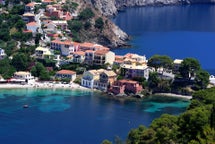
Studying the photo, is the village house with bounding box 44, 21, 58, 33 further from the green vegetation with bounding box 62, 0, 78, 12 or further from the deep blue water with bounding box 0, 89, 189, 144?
the deep blue water with bounding box 0, 89, 189, 144

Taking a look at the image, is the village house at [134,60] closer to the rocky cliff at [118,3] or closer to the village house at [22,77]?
the village house at [22,77]

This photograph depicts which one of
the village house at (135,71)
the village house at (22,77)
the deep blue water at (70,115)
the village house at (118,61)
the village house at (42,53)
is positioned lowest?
the deep blue water at (70,115)

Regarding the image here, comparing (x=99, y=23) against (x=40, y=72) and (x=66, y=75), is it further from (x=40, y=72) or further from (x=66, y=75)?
(x=40, y=72)

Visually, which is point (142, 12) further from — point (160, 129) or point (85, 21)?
point (160, 129)

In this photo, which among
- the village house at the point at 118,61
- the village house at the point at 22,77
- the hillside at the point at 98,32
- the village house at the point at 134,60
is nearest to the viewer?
the village house at the point at 22,77

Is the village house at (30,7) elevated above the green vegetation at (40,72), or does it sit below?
above

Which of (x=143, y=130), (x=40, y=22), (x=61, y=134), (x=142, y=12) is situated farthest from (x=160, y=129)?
(x=142, y=12)

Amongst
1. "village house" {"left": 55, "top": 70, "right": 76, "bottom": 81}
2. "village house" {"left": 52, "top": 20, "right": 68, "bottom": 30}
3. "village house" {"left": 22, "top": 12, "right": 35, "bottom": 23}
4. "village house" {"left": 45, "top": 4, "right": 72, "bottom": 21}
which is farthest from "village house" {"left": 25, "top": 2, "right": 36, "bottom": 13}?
"village house" {"left": 55, "top": 70, "right": 76, "bottom": 81}

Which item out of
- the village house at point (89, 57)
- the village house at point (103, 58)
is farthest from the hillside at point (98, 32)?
the village house at point (103, 58)
